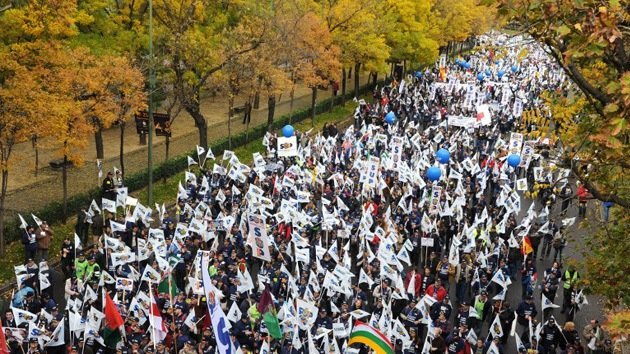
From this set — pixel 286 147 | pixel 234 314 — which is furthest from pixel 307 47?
pixel 234 314

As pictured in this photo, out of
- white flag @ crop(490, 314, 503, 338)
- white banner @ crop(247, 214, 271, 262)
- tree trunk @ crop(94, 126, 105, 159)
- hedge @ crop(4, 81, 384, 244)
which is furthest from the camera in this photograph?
tree trunk @ crop(94, 126, 105, 159)

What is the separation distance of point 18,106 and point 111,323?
868cm

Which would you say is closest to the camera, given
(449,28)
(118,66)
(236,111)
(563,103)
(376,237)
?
(563,103)

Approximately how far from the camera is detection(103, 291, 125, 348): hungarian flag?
13.7 metres

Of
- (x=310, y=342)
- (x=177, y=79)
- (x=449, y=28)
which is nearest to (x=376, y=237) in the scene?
(x=310, y=342)

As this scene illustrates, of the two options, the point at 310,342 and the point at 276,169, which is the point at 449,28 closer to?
the point at 276,169

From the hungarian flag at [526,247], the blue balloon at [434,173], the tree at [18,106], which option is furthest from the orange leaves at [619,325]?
the blue balloon at [434,173]

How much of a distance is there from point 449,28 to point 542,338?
4864 cm

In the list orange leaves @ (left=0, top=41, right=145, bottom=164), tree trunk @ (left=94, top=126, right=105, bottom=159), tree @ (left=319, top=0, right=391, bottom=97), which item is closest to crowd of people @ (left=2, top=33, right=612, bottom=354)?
orange leaves @ (left=0, top=41, right=145, bottom=164)

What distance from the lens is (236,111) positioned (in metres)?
44.2

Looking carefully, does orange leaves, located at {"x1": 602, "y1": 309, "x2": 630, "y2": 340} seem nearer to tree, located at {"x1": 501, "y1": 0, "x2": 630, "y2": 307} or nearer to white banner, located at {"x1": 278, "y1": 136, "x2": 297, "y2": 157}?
tree, located at {"x1": 501, "y1": 0, "x2": 630, "y2": 307}

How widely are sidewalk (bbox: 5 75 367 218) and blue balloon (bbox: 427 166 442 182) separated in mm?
13130

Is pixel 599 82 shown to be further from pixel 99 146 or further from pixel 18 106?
pixel 99 146

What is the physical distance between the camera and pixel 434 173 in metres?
25.4
